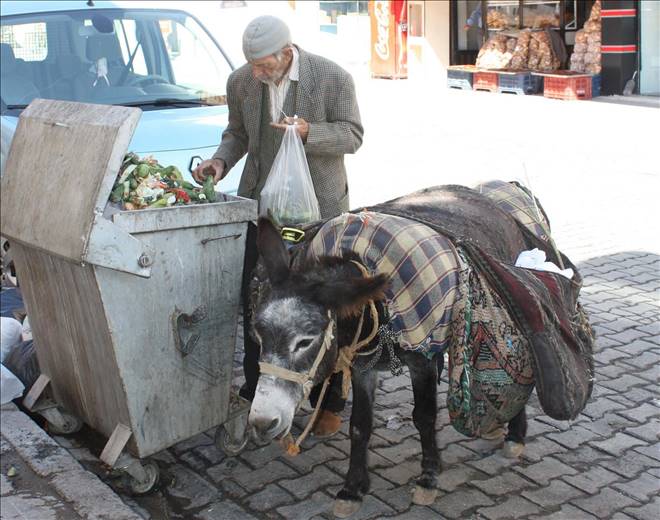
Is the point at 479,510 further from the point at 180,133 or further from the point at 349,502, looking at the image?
the point at 180,133

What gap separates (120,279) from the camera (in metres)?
3.54

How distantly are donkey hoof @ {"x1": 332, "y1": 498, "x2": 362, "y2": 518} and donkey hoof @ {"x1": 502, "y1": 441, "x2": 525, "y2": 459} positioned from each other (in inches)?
32.9

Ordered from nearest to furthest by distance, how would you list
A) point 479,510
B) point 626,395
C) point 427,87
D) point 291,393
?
point 291,393
point 479,510
point 626,395
point 427,87

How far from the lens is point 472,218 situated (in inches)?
152

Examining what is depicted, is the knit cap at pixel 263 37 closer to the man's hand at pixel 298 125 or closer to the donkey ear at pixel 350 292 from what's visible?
the man's hand at pixel 298 125

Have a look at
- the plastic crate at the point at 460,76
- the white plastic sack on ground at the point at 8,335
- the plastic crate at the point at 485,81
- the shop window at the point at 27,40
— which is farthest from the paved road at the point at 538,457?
the plastic crate at the point at 460,76

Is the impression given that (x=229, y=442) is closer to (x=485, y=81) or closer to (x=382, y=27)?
(x=485, y=81)

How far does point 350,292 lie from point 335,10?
22.5 m

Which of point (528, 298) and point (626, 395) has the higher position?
point (528, 298)

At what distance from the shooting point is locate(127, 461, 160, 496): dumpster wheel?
12.9ft

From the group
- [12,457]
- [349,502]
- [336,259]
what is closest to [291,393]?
[336,259]

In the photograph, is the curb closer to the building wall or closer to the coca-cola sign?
the building wall

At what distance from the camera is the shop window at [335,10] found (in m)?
23.3

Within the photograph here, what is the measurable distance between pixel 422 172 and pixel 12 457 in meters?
7.14
